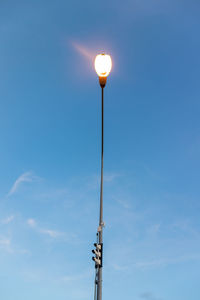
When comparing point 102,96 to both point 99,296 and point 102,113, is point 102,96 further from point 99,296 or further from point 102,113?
point 99,296

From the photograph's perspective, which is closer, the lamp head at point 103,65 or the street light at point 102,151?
the street light at point 102,151

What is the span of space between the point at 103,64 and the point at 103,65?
39mm

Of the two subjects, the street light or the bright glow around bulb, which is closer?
the street light

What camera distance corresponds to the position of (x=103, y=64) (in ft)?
50.0

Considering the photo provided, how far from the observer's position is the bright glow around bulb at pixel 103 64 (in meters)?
15.2

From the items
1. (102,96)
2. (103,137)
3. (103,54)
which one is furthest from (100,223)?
(103,54)

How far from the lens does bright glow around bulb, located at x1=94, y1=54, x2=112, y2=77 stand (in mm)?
15242

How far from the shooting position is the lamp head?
1525cm

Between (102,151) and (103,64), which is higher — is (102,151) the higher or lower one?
the lower one

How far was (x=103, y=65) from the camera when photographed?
15242 millimetres

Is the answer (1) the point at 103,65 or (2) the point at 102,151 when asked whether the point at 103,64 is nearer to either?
(1) the point at 103,65

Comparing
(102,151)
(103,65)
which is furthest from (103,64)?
(102,151)

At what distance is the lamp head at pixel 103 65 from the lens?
50.0 feet

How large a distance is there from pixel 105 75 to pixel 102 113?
1526 millimetres
